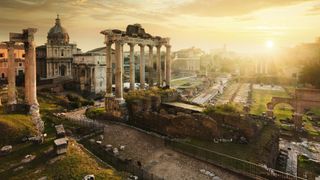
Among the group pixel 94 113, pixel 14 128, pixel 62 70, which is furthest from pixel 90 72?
pixel 14 128

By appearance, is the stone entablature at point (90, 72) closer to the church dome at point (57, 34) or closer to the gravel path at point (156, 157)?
the church dome at point (57, 34)

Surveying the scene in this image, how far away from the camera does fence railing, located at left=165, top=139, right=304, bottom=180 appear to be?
41.8 feet

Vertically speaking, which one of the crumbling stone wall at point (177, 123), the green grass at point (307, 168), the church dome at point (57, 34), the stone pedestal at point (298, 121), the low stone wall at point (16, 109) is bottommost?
the green grass at point (307, 168)

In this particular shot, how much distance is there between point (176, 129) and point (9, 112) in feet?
41.4

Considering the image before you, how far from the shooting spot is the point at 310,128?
103ft

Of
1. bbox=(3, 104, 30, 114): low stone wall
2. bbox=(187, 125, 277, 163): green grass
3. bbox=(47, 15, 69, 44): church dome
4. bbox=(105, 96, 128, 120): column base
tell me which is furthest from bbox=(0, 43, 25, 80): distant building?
bbox=(187, 125, 277, 163): green grass

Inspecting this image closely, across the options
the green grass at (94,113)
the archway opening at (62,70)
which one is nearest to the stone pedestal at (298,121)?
the green grass at (94,113)

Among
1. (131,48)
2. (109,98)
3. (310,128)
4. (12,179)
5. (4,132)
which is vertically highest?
(131,48)

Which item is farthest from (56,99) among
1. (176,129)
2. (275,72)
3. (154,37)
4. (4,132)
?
(275,72)

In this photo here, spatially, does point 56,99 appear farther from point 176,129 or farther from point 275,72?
point 275,72

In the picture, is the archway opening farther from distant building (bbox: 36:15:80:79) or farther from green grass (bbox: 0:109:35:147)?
green grass (bbox: 0:109:35:147)

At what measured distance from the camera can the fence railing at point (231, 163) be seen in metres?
12.7

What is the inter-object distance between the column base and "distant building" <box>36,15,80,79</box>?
32.4m

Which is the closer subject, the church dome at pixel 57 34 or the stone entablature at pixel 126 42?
the stone entablature at pixel 126 42
